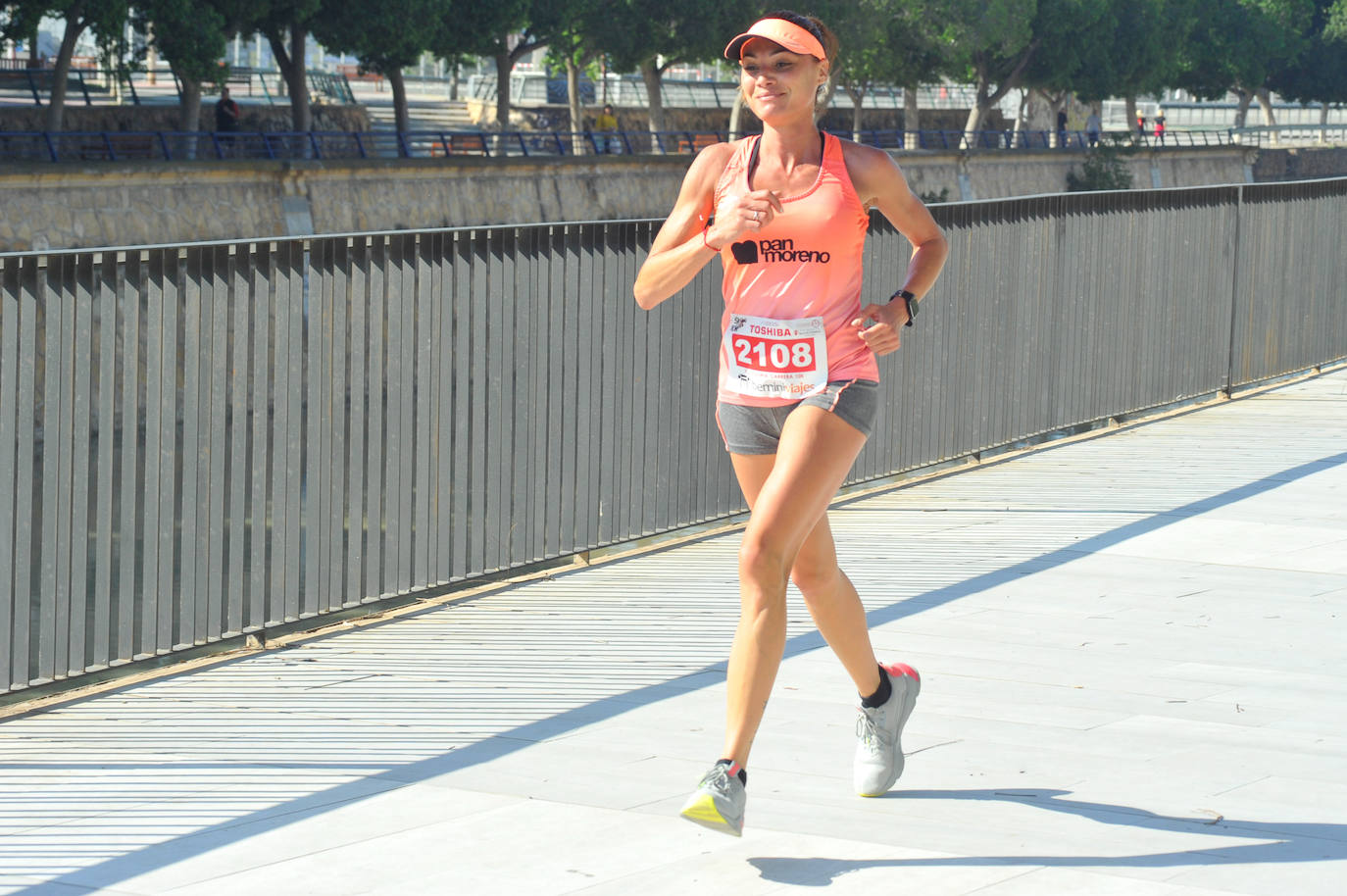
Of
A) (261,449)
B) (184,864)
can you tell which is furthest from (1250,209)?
(184,864)

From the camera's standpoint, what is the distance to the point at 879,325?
4.37m

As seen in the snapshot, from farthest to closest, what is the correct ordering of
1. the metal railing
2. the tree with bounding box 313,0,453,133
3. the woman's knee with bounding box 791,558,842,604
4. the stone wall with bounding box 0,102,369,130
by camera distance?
the tree with bounding box 313,0,453,133
the stone wall with bounding box 0,102,369,130
the metal railing
the woman's knee with bounding box 791,558,842,604

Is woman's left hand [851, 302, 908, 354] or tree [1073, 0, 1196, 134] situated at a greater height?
tree [1073, 0, 1196, 134]

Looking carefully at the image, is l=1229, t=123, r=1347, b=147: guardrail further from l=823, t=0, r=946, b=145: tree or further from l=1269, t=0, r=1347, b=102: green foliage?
l=823, t=0, r=946, b=145: tree

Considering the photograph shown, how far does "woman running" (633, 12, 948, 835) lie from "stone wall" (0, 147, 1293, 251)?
88.3 feet

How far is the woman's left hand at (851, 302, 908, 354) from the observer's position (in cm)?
438

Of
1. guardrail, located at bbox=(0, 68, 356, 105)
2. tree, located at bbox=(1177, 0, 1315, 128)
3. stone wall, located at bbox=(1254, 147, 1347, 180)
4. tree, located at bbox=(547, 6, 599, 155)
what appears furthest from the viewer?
tree, located at bbox=(1177, 0, 1315, 128)

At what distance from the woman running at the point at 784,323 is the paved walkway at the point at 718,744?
1.12 ft

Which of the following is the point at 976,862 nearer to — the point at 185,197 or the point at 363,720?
the point at 363,720

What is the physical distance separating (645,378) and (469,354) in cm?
114

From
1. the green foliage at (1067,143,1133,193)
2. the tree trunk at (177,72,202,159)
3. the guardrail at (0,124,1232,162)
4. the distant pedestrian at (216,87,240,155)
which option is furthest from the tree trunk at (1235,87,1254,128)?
the tree trunk at (177,72,202,159)

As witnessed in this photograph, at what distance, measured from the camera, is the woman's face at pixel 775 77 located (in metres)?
4.32

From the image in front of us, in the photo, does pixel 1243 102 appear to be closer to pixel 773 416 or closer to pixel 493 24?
pixel 493 24

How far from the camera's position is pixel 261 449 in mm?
6355
